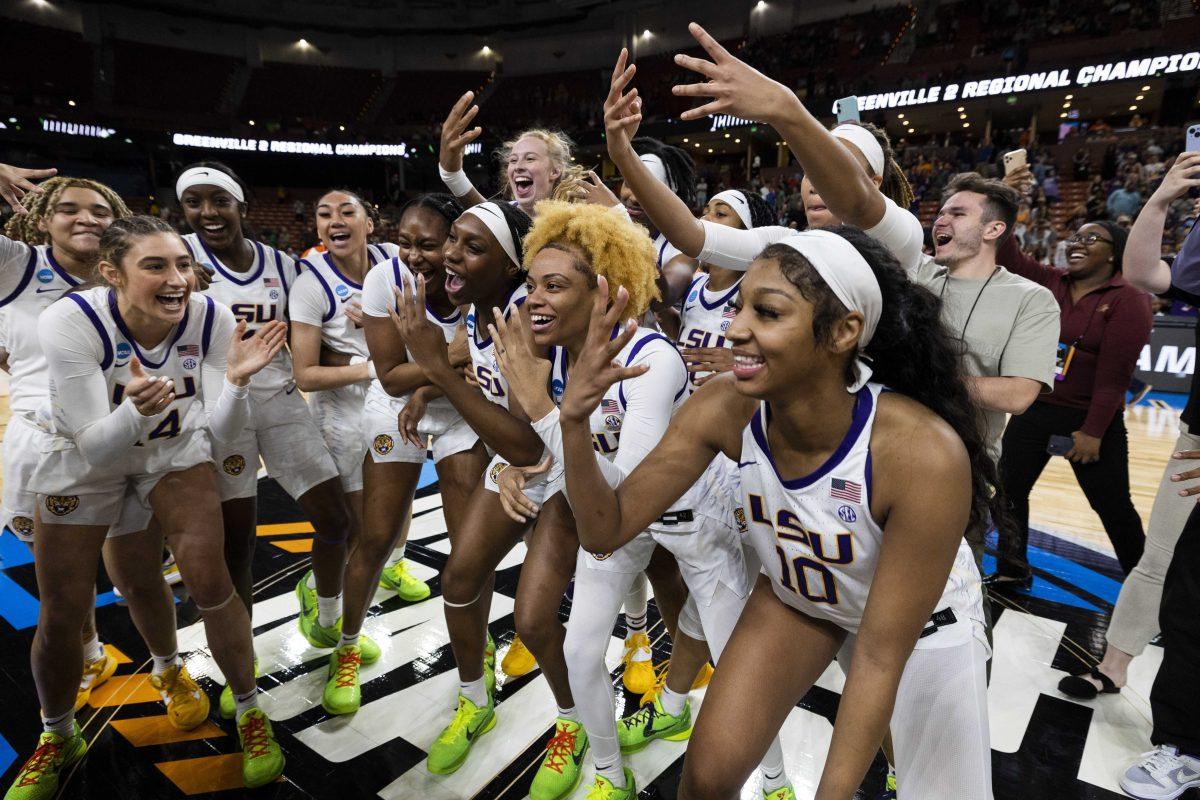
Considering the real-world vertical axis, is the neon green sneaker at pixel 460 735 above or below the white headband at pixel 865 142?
below

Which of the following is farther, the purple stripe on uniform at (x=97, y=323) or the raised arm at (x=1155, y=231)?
the raised arm at (x=1155, y=231)

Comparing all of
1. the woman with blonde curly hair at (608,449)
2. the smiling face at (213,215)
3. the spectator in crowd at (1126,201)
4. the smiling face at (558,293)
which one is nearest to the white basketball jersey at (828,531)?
the woman with blonde curly hair at (608,449)

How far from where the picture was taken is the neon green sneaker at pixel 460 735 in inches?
103

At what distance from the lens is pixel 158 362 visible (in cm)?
262

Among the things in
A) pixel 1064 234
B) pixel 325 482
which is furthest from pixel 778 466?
pixel 1064 234

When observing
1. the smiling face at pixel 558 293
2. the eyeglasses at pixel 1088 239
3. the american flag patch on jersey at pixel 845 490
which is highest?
the eyeglasses at pixel 1088 239

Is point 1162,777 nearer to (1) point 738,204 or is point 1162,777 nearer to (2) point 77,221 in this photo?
(1) point 738,204

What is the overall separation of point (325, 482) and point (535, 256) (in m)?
1.66

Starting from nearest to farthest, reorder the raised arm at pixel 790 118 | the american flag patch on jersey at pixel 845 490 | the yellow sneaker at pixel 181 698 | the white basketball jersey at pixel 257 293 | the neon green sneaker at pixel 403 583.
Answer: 1. the american flag patch on jersey at pixel 845 490
2. the raised arm at pixel 790 118
3. the yellow sneaker at pixel 181 698
4. the white basketball jersey at pixel 257 293
5. the neon green sneaker at pixel 403 583

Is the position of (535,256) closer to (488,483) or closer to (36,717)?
(488,483)

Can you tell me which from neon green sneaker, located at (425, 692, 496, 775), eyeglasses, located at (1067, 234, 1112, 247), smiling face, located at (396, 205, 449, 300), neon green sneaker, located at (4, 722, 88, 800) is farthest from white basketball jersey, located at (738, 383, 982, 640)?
neon green sneaker, located at (4, 722, 88, 800)

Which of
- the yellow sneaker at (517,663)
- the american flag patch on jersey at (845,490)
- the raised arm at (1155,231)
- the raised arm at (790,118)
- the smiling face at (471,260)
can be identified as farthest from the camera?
the yellow sneaker at (517,663)

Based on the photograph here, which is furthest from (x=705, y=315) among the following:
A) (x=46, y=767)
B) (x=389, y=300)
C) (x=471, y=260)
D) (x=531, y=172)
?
(x=46, y=767)

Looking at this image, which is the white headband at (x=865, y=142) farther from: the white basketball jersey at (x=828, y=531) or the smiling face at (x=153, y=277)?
the smiling face at (x=153, y=277)
